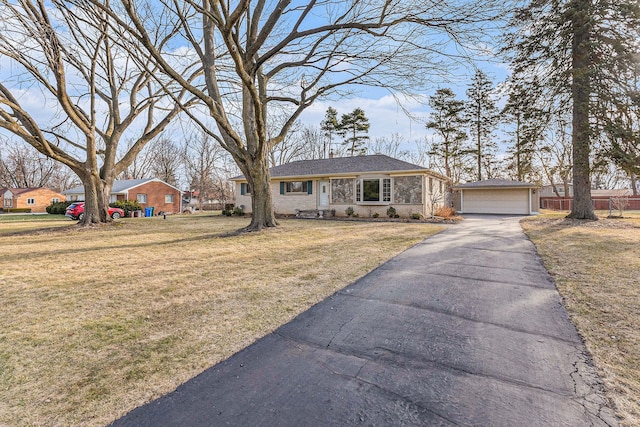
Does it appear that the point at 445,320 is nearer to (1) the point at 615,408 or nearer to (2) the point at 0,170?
(1) the point at 615,408

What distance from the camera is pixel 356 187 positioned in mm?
17641

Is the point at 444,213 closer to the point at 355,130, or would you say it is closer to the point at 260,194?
the point at 260,194

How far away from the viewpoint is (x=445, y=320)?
317cm

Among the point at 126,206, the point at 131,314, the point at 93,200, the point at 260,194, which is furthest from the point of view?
the point at 126,206

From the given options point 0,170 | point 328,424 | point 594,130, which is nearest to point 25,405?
point 328,424

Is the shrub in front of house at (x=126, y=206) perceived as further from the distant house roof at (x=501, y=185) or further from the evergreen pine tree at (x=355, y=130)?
the distant house roof at (x=501, y=185)

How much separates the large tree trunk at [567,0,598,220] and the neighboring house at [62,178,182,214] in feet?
106

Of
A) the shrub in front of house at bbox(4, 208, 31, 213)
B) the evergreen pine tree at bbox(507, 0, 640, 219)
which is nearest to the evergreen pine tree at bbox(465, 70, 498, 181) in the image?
the evergreen pine tree at bbox(507, 0, 640, 219)

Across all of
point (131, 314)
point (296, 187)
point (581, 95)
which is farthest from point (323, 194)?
point (131, 314)

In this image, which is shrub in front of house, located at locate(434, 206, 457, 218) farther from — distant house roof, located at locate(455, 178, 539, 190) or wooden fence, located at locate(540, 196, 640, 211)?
wooden fence, located at locate(540, 196, 640, 211)

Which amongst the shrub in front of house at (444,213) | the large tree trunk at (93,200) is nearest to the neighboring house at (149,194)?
the large tree trunk at (93,200)

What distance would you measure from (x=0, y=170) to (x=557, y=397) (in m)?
67.9

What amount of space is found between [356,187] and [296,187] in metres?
4.12

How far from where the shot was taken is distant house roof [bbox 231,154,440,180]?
16.7m
